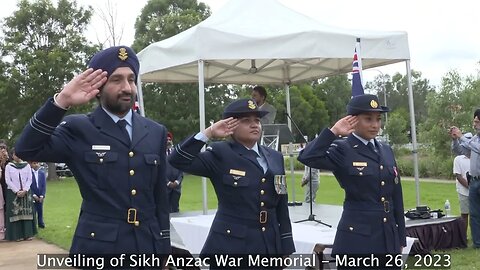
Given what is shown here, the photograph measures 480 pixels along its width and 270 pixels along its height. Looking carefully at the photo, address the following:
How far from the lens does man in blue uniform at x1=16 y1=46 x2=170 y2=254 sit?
291cm

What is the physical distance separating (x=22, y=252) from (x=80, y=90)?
764cm

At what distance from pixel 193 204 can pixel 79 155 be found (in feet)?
47.7

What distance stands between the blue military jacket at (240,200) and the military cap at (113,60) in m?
1.05

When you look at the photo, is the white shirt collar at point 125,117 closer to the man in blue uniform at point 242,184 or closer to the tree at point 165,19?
the man in blue uniform at point 242,184

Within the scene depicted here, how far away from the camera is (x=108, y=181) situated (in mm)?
2949

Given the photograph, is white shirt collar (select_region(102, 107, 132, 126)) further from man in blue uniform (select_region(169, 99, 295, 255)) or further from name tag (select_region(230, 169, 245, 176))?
name tag (select_region(230, 169, 245, 176))

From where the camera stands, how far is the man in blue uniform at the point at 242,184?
13.0 feet

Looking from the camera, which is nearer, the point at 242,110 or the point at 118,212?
the point at 118,212

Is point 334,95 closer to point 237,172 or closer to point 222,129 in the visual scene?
point 237,172

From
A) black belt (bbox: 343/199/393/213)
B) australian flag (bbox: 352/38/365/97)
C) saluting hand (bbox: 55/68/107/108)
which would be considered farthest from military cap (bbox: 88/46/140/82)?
australian flag (bbox: 352/38/365/97)

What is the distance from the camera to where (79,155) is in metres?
2.96

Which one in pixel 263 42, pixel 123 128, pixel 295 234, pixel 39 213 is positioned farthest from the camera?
pixel 39 213

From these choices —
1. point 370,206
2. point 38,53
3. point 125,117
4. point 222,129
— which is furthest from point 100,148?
point 38,53

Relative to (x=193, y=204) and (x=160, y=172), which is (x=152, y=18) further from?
(x=160, y=172)
